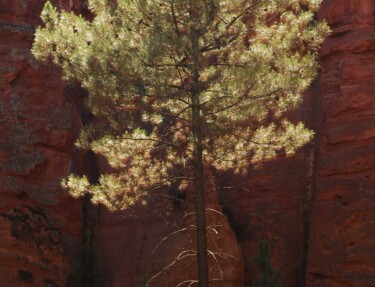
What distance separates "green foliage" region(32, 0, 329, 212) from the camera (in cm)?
1106

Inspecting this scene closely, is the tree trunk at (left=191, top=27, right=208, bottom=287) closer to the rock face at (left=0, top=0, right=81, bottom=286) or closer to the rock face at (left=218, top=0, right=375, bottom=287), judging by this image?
the rock face at (left=218, top=0, right=375, bottom=287)

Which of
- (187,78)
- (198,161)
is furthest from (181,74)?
(198,161)

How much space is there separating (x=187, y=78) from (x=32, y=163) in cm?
614

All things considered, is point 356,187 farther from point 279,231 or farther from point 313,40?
point 313,40

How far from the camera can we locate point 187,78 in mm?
11781

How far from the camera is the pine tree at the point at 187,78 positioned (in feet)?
36.3

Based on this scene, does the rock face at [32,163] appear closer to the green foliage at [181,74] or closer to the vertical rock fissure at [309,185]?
the green foliage at [181,74]

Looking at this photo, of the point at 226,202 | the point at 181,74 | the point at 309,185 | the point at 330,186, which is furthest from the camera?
the point at 226,202

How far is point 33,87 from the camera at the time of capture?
17.1 metres

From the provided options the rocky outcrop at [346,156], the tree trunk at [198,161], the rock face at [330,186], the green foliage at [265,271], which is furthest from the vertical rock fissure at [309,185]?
the tree trunk at [198,161]

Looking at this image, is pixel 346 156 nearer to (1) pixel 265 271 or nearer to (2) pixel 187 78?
(1) pixel 265 271

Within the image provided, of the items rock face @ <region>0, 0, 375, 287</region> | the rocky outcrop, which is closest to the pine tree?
rock face @ <region>0, 0, 375, 287</region>

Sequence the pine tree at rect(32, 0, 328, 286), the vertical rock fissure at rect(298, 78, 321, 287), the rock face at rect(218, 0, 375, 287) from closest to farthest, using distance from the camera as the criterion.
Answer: the pine tree at rect(32, 0, 328, 286) < the rock face at rect(218, 0, 375, 287) < the vertical rock fissure at rect(298, 78, 321, 287)

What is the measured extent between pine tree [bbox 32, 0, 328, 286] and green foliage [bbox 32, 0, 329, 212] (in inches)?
0.7
